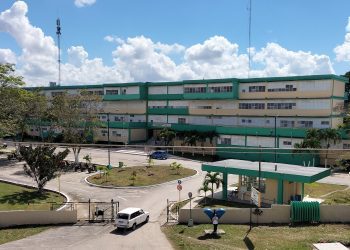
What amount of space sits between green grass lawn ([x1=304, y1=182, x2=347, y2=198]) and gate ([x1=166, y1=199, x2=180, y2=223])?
1350cm

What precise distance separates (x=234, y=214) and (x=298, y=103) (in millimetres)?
37741

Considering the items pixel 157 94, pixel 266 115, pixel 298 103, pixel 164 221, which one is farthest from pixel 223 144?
pixel 164 221

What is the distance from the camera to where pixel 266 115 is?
64.6 m

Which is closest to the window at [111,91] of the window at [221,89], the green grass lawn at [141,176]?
the window at [221,89]

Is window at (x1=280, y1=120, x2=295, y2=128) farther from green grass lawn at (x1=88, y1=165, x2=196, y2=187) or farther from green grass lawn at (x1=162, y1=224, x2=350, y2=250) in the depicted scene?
green grass lawn at (x1=162, y1=224, x2=350, y2=250)

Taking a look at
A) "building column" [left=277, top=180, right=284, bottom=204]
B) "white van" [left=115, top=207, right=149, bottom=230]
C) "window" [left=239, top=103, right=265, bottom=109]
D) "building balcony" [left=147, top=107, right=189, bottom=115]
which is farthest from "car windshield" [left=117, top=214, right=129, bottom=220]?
"building balcony" [left=147, top=107, right=189, bottom=115]

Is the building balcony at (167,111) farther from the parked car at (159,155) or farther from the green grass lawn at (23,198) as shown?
the green grass lawn at (23,198)

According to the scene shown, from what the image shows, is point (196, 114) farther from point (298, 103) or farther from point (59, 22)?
point (59, 22)

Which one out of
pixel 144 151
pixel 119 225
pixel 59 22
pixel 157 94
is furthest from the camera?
pixel 59 22

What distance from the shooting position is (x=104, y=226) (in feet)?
91.9

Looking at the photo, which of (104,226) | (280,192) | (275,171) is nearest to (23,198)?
(104,226)

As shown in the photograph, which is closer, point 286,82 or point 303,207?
point 303,207

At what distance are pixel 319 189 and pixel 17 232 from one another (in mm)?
29115

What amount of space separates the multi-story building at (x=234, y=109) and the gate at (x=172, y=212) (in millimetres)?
19712
